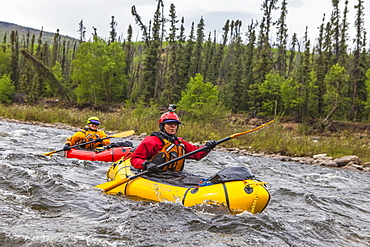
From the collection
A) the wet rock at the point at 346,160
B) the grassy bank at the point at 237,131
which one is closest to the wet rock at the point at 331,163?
the wet rock at the point at 346,160

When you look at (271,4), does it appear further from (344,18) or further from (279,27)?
(344,18)

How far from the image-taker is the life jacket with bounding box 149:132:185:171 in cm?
598

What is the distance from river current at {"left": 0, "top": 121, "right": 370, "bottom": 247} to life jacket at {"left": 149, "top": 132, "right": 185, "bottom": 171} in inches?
32.3

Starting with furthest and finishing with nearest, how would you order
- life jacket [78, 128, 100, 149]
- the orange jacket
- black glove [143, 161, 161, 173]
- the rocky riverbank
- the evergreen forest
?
the evergreen forest
the rocky riverbank
life jacket [78, 128, 100, 149]
the orange jacket
black glove [143, 161, 161, 173]

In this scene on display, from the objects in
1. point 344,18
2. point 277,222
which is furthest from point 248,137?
point 344,18

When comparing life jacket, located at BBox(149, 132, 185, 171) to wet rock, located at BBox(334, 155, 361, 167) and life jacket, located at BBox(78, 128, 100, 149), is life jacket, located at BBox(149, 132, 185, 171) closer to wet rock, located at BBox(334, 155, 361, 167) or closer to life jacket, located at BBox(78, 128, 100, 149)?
life jacket, located at BBox(78, 128, 100, 149)

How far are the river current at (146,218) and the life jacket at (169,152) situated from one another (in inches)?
32.3

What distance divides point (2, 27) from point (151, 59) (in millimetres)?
194126

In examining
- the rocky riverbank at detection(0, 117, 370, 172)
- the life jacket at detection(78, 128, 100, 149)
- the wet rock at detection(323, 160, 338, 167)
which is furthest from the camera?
the wet rock at detection(323, 160, 338, 167)

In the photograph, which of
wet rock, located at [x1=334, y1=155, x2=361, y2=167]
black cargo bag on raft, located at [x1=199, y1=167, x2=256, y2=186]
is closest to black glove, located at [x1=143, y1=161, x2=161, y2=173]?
black cargo bag on raft, located at [x1=199, y1=167, x2=256, y2=186]

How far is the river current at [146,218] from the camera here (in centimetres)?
403

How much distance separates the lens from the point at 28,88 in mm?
46625

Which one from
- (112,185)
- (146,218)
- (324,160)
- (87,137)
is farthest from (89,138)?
(324,160)

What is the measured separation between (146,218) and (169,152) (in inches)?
57.8
